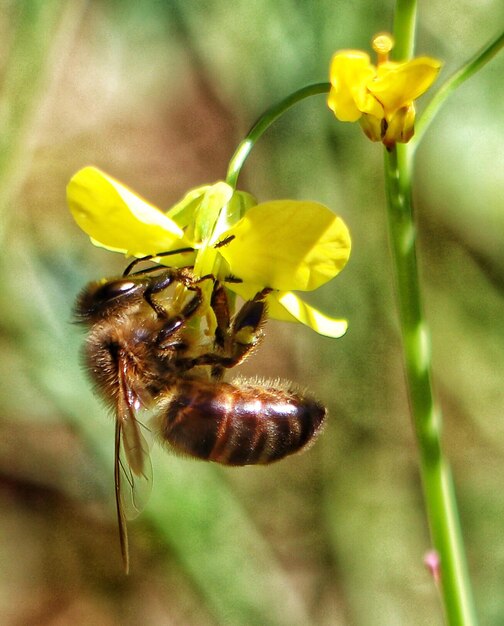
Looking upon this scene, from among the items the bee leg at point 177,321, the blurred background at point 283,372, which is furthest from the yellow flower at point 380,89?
the blurred background at point 283,372

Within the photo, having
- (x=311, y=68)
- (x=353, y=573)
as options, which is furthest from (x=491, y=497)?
(x=311, y=68)

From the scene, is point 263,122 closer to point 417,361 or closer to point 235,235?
point 235,235

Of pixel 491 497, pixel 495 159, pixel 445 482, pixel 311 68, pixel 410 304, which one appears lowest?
pixel 491 497

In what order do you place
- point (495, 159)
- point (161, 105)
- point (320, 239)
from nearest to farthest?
point (320, 239) → point (495, 159) → point (161, 105)

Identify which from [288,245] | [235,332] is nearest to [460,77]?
[288,245]

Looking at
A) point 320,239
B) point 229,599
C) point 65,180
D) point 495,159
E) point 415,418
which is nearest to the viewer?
point 320,239

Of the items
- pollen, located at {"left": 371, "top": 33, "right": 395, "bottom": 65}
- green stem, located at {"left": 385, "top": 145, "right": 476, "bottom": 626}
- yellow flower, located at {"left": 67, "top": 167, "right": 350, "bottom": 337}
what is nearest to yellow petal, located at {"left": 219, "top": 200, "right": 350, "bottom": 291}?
yellow flower, located at {"left": 67, "top": 167, "right": 350, "bottom": 337}

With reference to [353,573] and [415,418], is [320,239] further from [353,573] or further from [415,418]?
[353,573]
